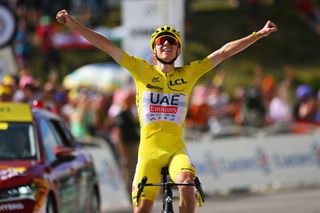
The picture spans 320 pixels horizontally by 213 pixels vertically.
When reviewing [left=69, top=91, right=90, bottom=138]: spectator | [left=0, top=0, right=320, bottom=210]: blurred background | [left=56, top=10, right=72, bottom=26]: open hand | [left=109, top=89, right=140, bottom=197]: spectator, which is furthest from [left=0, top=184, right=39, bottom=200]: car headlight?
[left=69, top=91, right=90, bottom=138]: spectator

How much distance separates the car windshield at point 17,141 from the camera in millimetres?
11711

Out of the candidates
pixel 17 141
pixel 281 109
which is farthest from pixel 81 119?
pixel 17 141

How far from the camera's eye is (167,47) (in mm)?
9539

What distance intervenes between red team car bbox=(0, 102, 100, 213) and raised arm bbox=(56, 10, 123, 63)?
76.9 inches

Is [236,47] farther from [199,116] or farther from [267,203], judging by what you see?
[199,116]

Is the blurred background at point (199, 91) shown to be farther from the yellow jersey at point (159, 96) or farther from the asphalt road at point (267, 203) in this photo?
the yellow jersey at point (159, 96)

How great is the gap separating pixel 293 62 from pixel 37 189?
2460 centimetres

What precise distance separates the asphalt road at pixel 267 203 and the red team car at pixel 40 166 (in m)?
2.61

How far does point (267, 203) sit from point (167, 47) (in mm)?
8549

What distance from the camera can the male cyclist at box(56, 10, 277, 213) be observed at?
30.9 ft

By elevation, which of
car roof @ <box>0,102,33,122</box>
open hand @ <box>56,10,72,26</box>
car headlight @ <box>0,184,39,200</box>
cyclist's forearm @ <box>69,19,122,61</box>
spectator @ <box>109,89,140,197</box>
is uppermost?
spectator @ <box>109,89,140,197</box>

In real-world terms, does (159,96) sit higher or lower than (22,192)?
higher

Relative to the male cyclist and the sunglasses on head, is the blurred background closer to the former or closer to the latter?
the male cyclist

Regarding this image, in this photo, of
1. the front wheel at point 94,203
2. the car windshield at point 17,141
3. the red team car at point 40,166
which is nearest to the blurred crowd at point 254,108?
the front wheel at point 94,203
